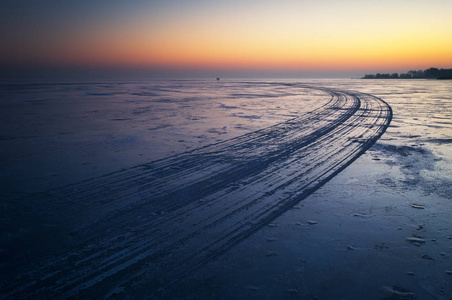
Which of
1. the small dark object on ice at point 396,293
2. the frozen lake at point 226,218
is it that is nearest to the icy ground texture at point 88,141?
the frozen lake at point 226,218

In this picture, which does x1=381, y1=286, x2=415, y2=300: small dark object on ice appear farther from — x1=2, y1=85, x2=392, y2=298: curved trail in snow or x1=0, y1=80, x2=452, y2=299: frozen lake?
x1=2, y1=85, x2=392, y2=298: curved trail in snow

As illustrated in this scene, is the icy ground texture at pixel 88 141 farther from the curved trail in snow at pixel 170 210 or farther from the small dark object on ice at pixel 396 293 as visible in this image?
the small dark object on ice at pixel 396 293

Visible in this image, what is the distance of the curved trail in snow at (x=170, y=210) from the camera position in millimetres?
2307

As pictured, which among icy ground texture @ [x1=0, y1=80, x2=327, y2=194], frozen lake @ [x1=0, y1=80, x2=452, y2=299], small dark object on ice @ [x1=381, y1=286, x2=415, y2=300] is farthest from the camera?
icy ground texture @ [x1=0, y1=80, x2=327, y2=194]

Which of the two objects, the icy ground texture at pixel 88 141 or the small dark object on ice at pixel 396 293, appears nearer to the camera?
the small dark object on ice at pixel 396 293

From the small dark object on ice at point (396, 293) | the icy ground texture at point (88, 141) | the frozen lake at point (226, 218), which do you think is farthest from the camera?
the icy ground texture at point (88, 141)

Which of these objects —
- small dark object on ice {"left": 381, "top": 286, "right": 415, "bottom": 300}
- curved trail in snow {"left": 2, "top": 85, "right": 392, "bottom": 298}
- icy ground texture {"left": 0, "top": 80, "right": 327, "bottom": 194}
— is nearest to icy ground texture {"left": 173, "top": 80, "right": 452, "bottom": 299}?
small dark object on ice {"left": 381, "top": 286, "right": 415, "bottom": 300}

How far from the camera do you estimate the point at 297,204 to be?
368 cm

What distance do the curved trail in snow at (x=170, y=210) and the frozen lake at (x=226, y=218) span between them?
2cm

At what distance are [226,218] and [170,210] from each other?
0.76 m

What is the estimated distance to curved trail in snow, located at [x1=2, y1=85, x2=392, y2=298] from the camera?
7.57ft

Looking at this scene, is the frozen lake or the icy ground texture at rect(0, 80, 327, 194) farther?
the icy ground texture at rect(0, 80, 327, 194)

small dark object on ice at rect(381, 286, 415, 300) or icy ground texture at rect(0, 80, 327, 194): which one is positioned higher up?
icy ground texture at rect(0, 80, 327, 194)

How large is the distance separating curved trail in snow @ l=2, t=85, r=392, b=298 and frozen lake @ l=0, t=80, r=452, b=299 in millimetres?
16
